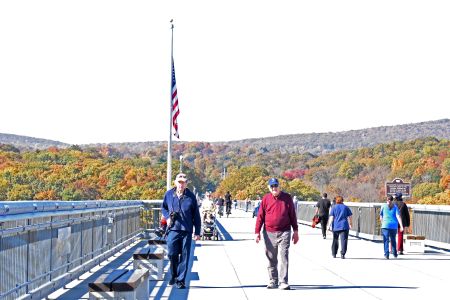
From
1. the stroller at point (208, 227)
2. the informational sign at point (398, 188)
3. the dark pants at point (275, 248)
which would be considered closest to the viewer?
the dark pants at point (275, 248)

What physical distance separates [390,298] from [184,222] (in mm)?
3683

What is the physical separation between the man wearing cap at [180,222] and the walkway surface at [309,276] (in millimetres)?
411

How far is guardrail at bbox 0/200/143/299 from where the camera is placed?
12883 mm

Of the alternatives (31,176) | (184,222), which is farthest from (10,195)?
(184,222)

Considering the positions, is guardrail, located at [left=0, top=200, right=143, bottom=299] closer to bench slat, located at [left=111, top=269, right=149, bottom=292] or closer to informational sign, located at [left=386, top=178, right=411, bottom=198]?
bench slat, located at [left=111, top=269, right=149, bottom=292]

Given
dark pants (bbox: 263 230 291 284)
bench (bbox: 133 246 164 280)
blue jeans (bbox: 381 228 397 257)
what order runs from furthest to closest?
blue jeans (bbox: 381 228 397 257) < bench (bbox: 133 246 164 280) < dark pants (bbox: 263 230 291 284)

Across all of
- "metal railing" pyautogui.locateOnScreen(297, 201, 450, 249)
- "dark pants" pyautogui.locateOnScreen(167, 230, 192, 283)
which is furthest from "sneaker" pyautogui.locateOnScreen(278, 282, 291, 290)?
"metal railing" pyautogui.locateOnScreen(297, 201, 450, 249)

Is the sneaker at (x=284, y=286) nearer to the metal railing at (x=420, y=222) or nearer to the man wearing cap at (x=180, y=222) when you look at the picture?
the man wearing cap at (x=180, y=222)

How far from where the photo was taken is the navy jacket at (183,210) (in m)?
16.8

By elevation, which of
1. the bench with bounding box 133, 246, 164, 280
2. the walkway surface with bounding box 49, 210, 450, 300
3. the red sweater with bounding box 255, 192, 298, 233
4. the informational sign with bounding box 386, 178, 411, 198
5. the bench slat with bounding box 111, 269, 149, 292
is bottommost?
the walkway surface with bounding box 49, 210, 450, 300

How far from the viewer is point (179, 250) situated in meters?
17.0

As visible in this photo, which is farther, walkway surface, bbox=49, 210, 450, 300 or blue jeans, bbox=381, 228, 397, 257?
blue jeans, bbox=381, 228, 397, 257

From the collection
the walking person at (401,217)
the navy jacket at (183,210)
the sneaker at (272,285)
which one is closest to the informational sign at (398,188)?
the walking person at (401,217)

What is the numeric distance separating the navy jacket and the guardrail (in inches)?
70.1
